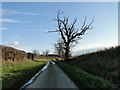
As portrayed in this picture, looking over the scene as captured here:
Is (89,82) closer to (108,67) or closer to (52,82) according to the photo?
(52,82)

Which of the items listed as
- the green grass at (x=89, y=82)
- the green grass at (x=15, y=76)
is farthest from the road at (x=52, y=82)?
the green grass at (x=15, y=76)

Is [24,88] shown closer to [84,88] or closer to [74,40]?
[84,88]

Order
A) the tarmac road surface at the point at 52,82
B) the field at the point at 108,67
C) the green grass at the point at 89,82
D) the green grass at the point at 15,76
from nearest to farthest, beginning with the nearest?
1. the green grass at the point at 89,82
2. the tarmac road surface at the point at 52,82
3. the green grass at the point at 15,76
4. the field at the point at 108,67

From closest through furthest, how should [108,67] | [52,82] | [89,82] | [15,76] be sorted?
[89,82] < [52,82] < [15,76] < [108,67]

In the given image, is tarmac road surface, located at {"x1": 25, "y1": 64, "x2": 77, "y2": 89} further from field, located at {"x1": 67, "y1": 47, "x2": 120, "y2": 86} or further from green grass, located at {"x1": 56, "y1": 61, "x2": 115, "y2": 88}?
field, located at {"x1": 67, "y1": 47, "x2": 120, "y2": 86}

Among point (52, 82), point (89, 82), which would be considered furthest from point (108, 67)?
point (52, 82)

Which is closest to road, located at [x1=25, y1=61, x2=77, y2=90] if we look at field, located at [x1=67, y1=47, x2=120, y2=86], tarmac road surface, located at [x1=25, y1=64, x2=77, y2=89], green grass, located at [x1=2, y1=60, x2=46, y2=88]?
tarmac road surface, located at [x1=25, y1=64, x2=77, y2=89]

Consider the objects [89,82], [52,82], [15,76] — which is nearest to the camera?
[89,82]

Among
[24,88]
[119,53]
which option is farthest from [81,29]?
[24,88]

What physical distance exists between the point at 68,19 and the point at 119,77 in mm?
22099

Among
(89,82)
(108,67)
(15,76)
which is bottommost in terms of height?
(15,76)

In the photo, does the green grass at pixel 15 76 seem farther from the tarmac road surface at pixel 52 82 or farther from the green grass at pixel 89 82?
the green grass at pixel 89 82

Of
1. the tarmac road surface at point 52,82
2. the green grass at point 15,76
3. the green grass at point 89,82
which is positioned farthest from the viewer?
the green grass at point 15,76

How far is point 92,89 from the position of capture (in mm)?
5508
